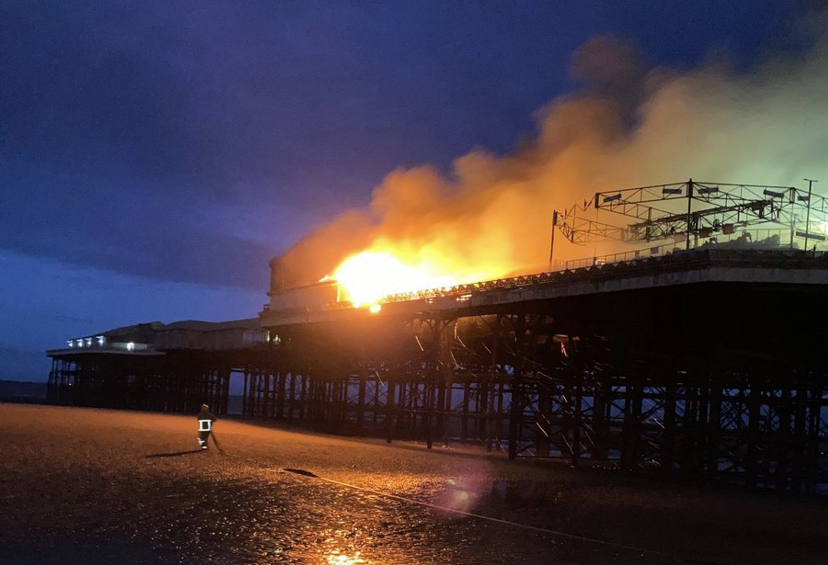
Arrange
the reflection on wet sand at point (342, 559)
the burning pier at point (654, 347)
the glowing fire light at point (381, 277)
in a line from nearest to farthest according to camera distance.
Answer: the reflection on wet sand at point (342, 559), the burning pier at point (654, 347), the glowing fire light at point (381, 277)

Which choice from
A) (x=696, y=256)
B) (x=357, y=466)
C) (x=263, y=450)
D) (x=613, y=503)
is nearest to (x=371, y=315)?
(x=263, y=450)

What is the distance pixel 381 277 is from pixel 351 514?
3488 centimetres

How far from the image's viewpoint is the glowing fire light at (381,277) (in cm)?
4691

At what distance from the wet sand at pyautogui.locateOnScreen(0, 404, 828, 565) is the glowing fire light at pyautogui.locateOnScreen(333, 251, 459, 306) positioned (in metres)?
23.2

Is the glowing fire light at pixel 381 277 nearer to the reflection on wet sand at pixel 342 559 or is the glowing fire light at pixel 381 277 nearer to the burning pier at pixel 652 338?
the burning pier at pixel 652 338

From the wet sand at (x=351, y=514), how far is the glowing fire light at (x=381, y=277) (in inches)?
914

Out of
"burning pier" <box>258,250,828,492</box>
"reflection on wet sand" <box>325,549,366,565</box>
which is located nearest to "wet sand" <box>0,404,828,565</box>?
"reflection on wet sand" <box>325,549,366,565</box>

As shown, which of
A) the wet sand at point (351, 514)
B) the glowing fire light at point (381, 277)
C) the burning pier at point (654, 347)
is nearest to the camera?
the wet sand at point (351, 514)

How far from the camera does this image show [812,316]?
84.7 feet

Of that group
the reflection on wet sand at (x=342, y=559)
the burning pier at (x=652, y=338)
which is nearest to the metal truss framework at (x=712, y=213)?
the burning pier at (x=652, y=338)

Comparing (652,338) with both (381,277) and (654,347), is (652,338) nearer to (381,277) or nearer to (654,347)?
(654,347)

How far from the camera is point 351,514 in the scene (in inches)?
543

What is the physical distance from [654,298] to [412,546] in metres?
18.5

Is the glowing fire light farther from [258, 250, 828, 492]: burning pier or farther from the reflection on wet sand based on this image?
the reflection on wet sand
